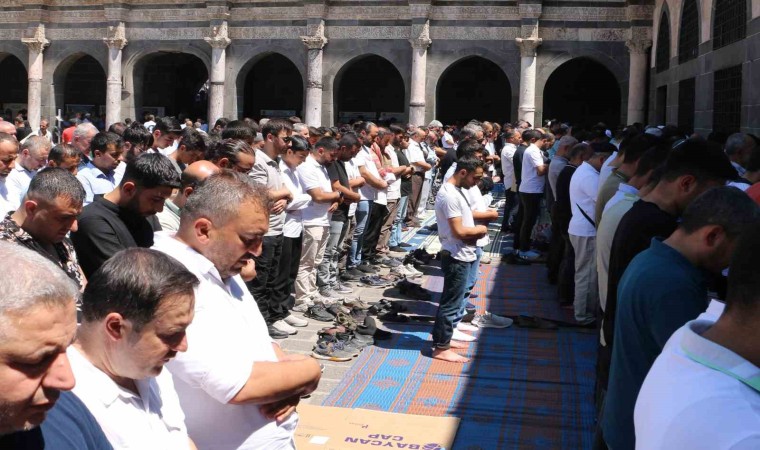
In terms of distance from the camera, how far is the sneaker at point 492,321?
8539 mm

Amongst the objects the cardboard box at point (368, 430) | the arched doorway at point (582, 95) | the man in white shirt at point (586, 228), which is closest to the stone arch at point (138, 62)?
the arched doorway at point (582, 95)

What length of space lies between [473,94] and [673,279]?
83.9 ft

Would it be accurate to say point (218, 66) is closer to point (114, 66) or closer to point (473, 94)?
point (114, 66)

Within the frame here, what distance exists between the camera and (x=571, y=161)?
9.24 meters

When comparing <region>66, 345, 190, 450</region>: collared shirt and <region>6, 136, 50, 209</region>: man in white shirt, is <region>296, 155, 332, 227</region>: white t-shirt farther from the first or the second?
<region>66, 345, 190, 450</region>: collared shirt

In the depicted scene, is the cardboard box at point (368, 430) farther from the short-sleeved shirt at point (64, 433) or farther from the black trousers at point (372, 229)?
the black trousers at point (372, 229)

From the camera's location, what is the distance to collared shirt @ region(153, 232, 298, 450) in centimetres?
282

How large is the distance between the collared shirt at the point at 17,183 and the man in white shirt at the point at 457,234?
3.40m

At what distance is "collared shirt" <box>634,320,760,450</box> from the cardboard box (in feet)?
10.3

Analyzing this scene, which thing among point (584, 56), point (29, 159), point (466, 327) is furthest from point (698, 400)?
point (584, 56)

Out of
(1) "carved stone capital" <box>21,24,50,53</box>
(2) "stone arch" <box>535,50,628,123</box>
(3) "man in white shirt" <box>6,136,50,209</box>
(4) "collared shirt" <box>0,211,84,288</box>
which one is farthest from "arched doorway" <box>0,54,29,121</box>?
(4) "collared shirt" <box>0,211,84,288</box>

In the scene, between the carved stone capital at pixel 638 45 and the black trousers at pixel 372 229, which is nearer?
the black trousers at pixel 372 229

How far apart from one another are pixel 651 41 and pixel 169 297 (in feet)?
66.0

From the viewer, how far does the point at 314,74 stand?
22.8 meters
